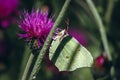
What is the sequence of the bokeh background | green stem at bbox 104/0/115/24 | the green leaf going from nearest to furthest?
the green leaf
the bokeh background
green stem at bbox 104/0/115/24

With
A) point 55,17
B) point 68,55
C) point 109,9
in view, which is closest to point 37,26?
point 68,55

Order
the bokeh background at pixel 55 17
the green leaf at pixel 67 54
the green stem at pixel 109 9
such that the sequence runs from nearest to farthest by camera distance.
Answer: the green leaf at pixel 67 54
the bokeh background at pixel 55 17
the green stem at pixel 109 9

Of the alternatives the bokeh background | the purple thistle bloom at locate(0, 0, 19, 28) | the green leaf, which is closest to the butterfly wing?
the green leaf

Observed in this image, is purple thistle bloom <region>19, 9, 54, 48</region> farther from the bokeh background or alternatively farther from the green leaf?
the bokeh background

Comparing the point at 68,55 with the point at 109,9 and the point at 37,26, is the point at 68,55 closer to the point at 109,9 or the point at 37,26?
the point at 37,26

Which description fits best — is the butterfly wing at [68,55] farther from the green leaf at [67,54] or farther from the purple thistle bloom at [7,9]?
the purple thistle bloom at [7,9]

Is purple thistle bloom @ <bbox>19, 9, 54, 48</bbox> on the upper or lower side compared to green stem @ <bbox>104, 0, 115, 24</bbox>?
upper

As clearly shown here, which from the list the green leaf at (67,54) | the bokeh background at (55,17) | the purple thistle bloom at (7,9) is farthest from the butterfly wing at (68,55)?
the purple thistle bloom at (7,9)

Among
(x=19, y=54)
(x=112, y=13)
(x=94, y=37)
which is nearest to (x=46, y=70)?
(x=19, y=54)

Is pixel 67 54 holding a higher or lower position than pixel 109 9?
higher
